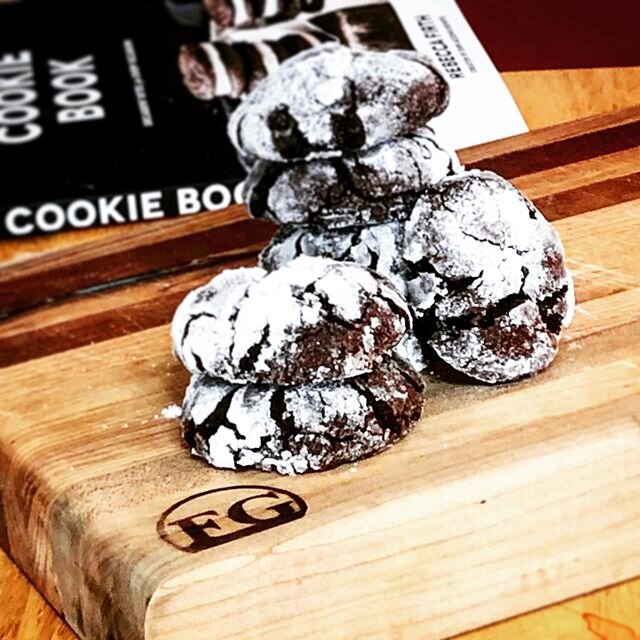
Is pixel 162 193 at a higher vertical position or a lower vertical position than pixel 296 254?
lower

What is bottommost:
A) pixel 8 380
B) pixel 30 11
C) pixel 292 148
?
pixel 30 11

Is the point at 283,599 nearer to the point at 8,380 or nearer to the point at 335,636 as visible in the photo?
the point at 335,636

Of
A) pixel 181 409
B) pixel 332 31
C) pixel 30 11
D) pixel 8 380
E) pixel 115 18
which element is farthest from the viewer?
pixel 30 11

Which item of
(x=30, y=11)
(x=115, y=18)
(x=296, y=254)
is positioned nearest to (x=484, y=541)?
(x=296, y=254)

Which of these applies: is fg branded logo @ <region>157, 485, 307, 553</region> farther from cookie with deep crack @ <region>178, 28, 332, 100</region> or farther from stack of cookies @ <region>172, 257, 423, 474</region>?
cookie with deep crack @ <region>178, 28, 332, 100</region>

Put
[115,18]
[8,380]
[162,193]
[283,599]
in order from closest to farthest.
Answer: [283,599], [8,380], [162,193], [115,18]

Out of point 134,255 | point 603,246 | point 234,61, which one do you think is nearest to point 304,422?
point 603,246

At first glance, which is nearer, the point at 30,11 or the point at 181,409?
the point at 181,409
